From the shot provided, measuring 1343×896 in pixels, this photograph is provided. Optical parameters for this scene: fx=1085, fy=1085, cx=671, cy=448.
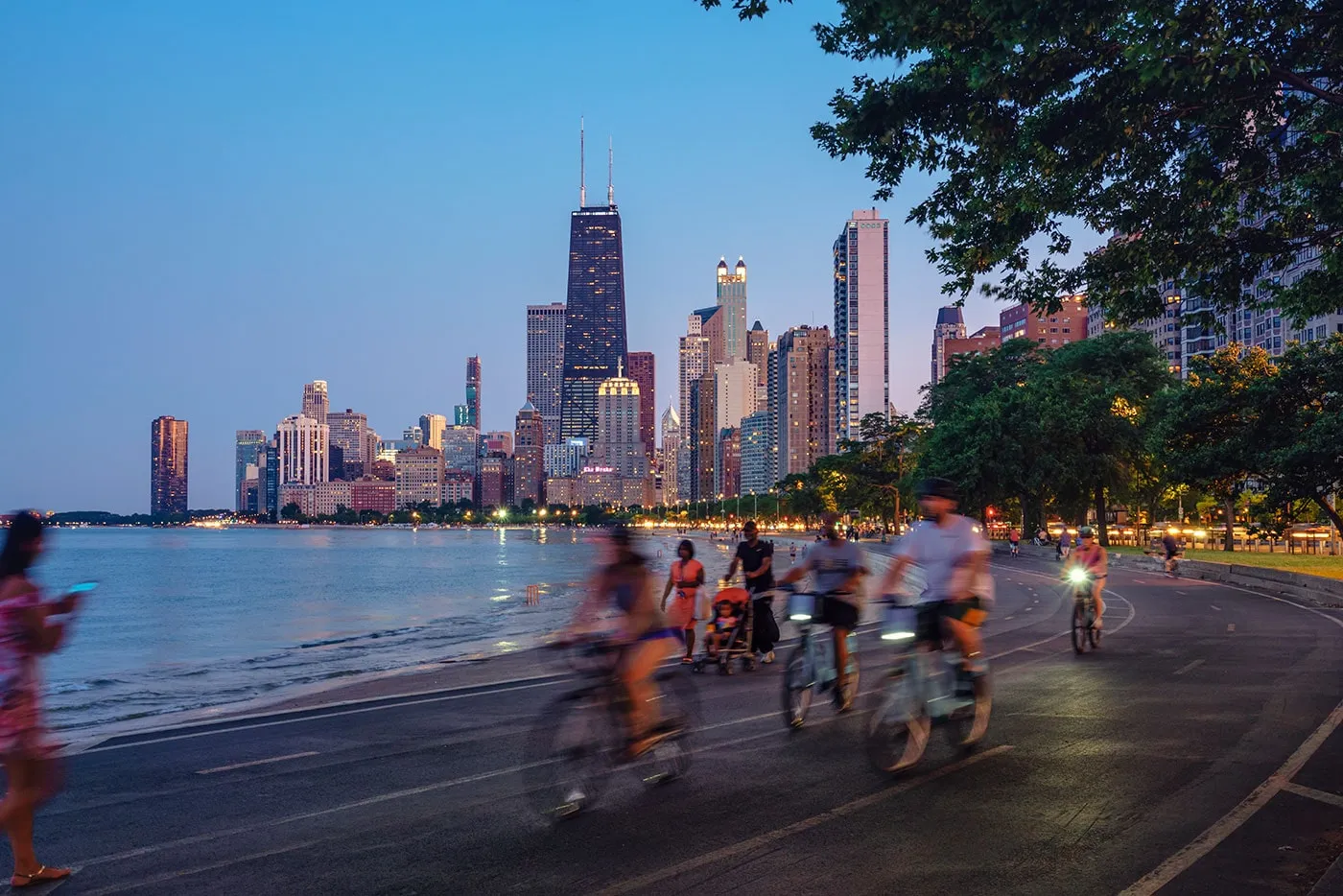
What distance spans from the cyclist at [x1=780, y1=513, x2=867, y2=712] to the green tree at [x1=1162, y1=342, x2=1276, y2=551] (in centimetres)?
3801

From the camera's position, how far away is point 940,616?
359 inches

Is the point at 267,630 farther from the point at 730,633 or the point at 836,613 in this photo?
the point at 836,613

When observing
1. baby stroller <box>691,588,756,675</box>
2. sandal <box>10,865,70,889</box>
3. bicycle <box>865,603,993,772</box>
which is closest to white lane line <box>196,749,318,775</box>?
sandal <box>10,865,70,889</box>

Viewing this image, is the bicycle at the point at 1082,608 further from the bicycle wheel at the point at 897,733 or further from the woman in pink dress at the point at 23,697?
the woman in pink dress at the point at 23,697

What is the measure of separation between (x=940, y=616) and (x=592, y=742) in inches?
123

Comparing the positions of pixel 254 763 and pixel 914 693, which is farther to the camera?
pixel 254 763

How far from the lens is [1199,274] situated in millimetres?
13211

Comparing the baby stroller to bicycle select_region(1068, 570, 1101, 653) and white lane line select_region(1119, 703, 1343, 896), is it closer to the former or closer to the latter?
bicycle select_region(1068, 570, 1101, 653)

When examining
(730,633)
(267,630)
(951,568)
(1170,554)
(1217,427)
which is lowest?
(267,630)

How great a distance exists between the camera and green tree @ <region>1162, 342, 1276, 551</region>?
44094 mm

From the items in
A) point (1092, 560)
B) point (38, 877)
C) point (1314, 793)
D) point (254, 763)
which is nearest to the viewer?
point (38, 877)

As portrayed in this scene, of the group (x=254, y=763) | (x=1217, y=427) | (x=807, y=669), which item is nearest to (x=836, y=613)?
(x=807, y=669)

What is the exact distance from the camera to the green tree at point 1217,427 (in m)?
44.1

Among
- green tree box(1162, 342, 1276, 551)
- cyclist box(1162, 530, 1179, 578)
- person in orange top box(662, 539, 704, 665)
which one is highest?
green tree box(1162, 342, 1276, 551)
